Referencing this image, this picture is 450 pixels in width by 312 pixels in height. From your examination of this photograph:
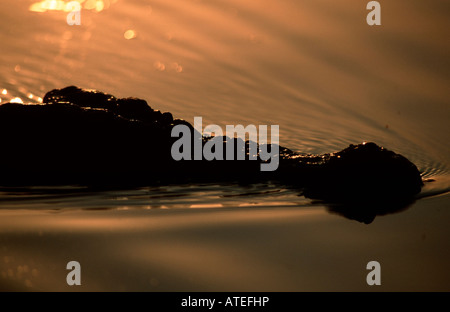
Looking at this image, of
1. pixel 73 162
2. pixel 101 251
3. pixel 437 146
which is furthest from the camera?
pixel 437 146

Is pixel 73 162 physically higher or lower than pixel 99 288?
higher

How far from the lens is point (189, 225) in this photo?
3.85 meters

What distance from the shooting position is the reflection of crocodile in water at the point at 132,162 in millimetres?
5176

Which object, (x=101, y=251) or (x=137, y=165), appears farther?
(x=137, y=165)

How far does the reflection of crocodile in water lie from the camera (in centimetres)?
518

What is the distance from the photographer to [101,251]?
329cm

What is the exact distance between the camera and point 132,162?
5.56 metres

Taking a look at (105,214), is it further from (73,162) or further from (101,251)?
(73,162)
